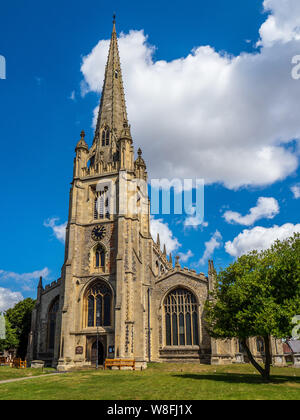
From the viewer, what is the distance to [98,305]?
34.3 meters

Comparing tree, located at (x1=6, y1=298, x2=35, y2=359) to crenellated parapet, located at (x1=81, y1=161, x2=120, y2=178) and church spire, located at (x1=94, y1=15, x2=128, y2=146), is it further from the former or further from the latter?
church spire, located at (x1=94, y1=15, x2=128, y2=146)

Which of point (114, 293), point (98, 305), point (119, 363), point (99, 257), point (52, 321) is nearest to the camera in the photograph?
point (119, 363)

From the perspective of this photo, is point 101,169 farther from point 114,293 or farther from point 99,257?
point 114,293

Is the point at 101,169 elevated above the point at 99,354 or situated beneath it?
elevated above

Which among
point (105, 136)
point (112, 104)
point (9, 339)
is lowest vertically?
point (9, 339)

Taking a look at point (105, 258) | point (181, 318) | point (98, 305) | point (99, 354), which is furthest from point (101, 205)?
point (99, 354)

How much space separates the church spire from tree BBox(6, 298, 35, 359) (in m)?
27.5

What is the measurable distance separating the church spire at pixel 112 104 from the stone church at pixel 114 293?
156cm

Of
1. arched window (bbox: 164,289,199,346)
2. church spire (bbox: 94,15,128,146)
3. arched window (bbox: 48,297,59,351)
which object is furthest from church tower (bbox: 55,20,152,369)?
arched window (bbox: 48,297,59,351)

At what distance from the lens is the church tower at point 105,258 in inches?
1266

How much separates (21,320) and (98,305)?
868 inches

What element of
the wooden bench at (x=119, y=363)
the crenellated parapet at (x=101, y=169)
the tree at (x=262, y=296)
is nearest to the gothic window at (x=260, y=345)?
the wooden bench at (x=119, y=363)

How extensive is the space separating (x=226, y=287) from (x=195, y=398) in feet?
32.2
